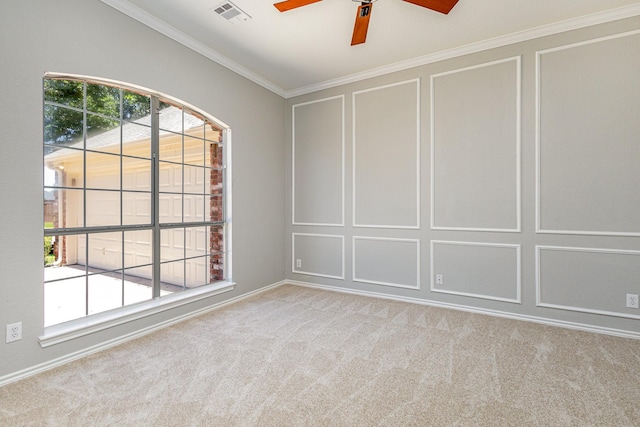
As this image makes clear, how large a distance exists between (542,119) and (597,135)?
47 cm

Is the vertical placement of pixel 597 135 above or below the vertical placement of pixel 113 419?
above

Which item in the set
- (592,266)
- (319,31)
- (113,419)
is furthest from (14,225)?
(592,266)

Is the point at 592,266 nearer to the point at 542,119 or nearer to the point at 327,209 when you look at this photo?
the point at 542,119

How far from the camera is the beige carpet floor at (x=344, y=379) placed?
5.45 feet

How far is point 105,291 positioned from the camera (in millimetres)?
2779

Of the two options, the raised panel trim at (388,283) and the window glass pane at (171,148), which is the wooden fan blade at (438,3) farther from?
the window glass pane at (171,148)

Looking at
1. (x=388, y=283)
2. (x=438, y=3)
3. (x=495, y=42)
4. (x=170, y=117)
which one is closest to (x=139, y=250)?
(x=170, y=117)

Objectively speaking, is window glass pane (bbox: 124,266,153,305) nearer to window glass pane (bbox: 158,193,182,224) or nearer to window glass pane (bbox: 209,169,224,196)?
window glass pane (bbox: 158,193,182,224)

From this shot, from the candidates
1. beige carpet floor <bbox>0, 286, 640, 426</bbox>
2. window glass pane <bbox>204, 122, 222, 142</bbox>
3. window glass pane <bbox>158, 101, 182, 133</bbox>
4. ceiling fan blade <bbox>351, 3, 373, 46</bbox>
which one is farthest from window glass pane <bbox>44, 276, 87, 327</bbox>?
ceiling fan blade <bbox>351, 3, 373, 46</bbox>

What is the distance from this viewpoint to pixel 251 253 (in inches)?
155

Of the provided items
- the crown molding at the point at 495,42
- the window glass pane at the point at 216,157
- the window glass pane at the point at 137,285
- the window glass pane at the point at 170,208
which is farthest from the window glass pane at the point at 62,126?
the crown molding at the point at 495,42

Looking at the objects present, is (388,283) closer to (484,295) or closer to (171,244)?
(484,295)

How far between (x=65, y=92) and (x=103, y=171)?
2.19ft

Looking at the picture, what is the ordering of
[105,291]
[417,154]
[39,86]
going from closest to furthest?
[39,86]
[105,291]
[417,154]
